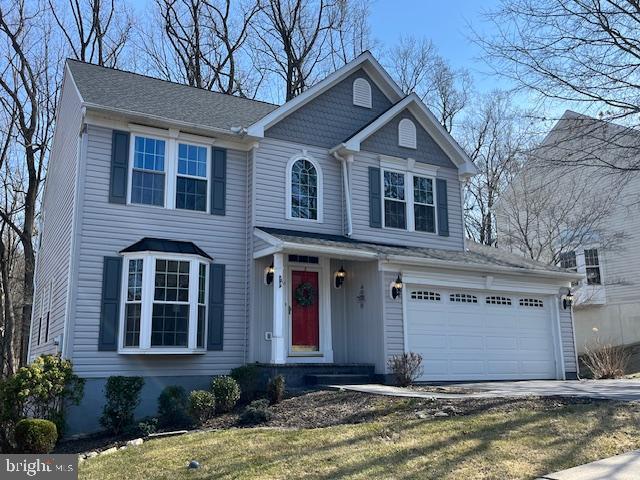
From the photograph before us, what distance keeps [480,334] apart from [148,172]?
8338 mm

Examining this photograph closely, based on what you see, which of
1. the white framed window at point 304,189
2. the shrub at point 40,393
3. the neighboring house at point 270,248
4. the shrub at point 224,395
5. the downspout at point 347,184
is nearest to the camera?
the shrub at point 40,393

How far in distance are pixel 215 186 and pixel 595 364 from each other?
36.7 feet

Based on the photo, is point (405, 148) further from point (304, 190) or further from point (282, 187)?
point (282, 187)

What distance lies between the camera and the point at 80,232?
1120 cm

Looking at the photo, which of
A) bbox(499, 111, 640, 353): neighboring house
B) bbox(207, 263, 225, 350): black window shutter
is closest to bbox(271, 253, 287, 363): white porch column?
bbox(207, 263, 225, 350): black window shutter

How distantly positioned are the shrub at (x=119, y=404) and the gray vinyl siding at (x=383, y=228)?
20.1 ft

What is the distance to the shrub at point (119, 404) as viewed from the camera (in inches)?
392

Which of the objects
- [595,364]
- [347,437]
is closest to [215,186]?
[347,437]

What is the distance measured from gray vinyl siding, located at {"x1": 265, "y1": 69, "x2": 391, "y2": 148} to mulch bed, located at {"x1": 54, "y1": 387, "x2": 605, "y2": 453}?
6447mm

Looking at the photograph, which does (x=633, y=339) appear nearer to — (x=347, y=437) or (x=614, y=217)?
(x=614, y=217)

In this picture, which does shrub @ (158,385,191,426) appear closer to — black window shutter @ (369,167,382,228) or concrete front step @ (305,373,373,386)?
concrete front step @ (305,373,373,386)

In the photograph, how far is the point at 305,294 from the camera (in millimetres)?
13016

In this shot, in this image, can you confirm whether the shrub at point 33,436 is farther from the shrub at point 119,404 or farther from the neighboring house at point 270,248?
the neighboring house at point 270,248

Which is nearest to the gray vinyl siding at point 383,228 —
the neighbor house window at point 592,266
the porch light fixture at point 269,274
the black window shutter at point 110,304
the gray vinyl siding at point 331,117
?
the gray vinyl siding at point 331,117
